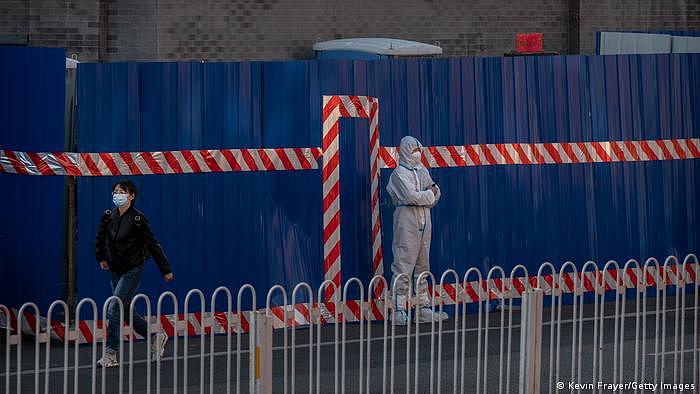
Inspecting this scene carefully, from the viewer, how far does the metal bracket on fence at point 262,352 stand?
9156 millimetres

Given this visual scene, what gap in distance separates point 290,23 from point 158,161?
11521 mm

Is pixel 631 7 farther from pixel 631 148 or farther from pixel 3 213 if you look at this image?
pixel 3 213

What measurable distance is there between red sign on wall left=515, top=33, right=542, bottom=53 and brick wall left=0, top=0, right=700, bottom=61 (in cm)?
31

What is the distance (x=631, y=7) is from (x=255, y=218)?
14.8m

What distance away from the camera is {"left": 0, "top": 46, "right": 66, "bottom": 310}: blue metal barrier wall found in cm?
1373

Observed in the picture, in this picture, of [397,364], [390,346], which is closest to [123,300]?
[397,364]

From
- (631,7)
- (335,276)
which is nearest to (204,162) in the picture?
(335,276)

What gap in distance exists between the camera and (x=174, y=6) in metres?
24.3

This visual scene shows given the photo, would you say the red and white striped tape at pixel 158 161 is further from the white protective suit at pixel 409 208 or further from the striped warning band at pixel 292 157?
the white protective suit at pixel 409 208

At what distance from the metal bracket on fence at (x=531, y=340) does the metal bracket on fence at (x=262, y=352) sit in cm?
171

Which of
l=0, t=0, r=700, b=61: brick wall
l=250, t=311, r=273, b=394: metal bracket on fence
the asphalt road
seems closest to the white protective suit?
the asphalt road

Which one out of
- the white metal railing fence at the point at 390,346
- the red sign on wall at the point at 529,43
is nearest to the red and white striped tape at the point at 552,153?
the white metal railing fence at the point at 390,346

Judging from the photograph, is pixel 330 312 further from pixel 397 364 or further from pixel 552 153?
pixel 552 153

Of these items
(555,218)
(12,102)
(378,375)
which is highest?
(12,102)
